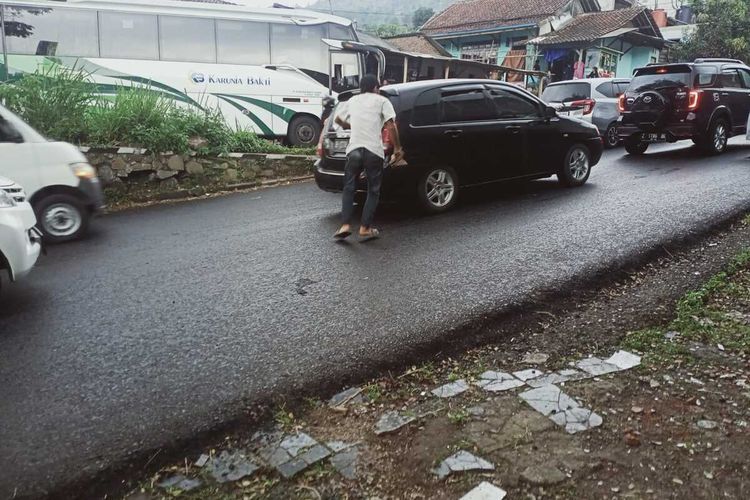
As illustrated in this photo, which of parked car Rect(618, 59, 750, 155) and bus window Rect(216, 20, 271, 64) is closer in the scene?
parked car Rect(618, 59, 750, 155)

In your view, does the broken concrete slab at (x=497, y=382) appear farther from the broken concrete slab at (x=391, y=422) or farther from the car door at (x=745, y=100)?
the car door at (x=745, y=100)

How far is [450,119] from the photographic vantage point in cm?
764

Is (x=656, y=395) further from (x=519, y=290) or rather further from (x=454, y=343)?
(x=519, y=290)

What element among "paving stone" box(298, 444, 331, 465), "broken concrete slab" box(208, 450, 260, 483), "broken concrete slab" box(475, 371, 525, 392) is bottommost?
"broken concrete slab" box(208, 450, 260, 483)

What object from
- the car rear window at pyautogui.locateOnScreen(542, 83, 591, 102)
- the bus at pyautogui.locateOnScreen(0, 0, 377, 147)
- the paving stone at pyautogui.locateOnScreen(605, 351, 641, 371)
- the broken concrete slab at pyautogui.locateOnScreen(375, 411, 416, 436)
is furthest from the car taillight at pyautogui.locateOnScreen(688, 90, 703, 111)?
the broken concrete slab at pyautogui.locateOnScreen(375, 411, 416, 436)

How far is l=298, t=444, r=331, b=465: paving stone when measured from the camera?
8.86 feet

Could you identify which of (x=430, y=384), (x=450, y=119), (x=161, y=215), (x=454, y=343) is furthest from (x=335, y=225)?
(x=430, y=384)

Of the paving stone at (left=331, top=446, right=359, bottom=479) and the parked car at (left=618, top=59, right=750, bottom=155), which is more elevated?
the parked car at (left=618, top=59, right=750, bottom=155)

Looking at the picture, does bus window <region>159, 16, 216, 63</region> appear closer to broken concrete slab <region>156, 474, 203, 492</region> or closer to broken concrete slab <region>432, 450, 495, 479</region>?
broken concrete slab <region>156, 474, 203, 492</region>

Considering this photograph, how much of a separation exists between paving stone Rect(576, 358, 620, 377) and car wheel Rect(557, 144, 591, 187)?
5.95 meters

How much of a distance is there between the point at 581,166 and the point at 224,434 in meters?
7.88

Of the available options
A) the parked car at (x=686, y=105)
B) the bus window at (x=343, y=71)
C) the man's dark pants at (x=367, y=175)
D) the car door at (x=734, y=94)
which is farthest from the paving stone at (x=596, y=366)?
the bus window at (x=343, y=71)

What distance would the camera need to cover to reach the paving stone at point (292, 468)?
261 cm

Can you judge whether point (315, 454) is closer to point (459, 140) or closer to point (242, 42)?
point (459, 140)
